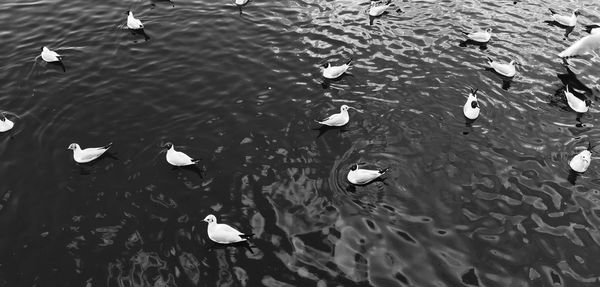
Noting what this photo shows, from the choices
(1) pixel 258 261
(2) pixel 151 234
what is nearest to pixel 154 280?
(2) pixel 151 234

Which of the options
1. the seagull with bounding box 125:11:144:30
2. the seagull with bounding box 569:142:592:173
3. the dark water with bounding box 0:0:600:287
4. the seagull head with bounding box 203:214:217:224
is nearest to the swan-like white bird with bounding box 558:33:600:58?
the dark water with bounding box 0:0:600:287

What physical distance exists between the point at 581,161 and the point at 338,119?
26.3 ft

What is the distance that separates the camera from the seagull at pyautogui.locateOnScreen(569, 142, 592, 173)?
14.7m

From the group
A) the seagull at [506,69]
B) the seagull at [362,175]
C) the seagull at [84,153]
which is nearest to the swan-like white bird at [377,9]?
the seagull at [506,69]

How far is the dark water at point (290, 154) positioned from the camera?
12.0 metres

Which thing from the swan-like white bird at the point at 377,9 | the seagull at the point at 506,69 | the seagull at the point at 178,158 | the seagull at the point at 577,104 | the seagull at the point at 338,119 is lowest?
the seagull at the point at 577,104

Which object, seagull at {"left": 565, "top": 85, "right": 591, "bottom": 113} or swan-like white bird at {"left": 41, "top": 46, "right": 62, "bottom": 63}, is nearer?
seagull at {"left": 565, "top": 85, "right": 591, "bottom": 113}

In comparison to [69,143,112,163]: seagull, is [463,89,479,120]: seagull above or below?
below

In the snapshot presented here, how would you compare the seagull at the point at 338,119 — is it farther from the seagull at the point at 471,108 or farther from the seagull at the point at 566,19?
the seagull at the point at 566,19

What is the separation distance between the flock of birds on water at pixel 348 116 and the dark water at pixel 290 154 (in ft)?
1.19

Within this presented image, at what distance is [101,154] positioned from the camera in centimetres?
1524

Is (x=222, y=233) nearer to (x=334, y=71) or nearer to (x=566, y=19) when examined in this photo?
(x=334, y=71)

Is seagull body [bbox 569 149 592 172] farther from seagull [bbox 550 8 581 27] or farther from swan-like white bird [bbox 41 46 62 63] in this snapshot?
swan-like white bird [bbox 41 46 62 63]

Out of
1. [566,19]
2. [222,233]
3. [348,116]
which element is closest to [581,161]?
[348,116]
